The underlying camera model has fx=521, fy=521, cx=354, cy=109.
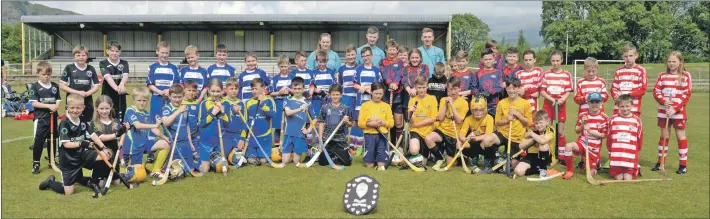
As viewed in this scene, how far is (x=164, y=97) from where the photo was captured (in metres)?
7.26

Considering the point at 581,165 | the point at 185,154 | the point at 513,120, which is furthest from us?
the point at 581,165

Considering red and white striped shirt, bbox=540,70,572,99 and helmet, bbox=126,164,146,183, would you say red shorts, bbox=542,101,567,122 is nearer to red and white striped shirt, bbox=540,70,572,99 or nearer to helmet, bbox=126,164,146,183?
red and white striped shirt, bbox=540,70,572,99

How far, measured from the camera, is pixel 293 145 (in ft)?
23.2

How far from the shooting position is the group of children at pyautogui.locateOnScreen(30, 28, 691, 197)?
596 centimetres

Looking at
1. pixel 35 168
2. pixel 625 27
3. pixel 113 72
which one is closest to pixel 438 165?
pixel 113 72

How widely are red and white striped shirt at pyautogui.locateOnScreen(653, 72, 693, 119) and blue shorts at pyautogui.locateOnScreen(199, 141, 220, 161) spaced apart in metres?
5.66

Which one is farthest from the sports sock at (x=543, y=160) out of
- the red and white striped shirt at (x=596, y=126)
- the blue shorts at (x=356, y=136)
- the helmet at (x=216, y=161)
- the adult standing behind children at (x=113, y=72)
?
the adult standing behind children at (x=113, y=72)

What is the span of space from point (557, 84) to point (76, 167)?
19.3ft

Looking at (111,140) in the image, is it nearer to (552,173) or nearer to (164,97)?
(164,97)

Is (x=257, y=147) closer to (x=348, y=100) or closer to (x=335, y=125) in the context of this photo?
(x=335, y=125)

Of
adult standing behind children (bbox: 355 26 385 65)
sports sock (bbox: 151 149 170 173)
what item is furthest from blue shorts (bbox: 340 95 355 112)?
sports sock (bbox: 151 149 170 173)

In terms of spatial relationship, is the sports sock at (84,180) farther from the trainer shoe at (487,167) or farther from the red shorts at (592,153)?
the red shorts at (592,153)

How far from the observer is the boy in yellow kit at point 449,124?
22.0ft

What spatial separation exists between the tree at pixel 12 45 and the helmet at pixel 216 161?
64.0m
